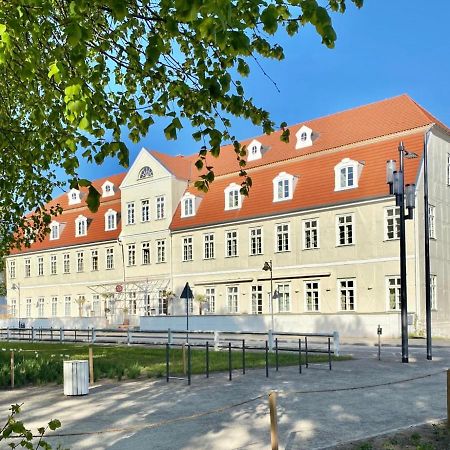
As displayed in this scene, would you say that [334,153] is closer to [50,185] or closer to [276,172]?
[276,172]

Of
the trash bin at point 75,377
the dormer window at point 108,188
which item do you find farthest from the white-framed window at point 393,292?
the dormer window at point 108,188

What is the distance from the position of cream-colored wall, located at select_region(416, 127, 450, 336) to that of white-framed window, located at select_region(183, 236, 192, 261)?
17722 millimetres

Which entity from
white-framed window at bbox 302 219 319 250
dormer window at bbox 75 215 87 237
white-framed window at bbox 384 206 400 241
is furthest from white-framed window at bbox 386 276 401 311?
dormer window at bbox 75 215 87 237

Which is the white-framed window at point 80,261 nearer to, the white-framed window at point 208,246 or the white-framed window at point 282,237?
the white-framed window at point 208,246

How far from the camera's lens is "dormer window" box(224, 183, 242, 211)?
44.3 m

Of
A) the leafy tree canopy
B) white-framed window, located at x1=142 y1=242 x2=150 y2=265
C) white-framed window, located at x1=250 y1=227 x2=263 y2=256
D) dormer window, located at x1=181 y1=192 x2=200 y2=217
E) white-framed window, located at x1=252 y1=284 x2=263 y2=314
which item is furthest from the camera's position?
white-framed window, located at x1=142 y1=242 x2=150 y2=265

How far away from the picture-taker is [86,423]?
1053 centimetres

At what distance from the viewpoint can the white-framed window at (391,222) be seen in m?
34.9

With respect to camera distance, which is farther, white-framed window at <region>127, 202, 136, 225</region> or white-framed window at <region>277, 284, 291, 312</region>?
white-framed window at <region>127, 202, 136, 225</region>

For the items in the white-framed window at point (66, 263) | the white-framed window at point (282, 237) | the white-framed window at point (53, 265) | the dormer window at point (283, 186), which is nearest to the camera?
the white-framed window at point (282, 237)

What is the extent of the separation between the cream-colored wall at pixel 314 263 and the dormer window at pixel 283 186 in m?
1.60

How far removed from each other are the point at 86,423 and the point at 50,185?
7.42m

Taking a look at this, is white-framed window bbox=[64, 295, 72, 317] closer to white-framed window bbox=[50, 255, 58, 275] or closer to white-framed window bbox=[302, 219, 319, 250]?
white-framed window bbox=[50, 255, 58, 275]

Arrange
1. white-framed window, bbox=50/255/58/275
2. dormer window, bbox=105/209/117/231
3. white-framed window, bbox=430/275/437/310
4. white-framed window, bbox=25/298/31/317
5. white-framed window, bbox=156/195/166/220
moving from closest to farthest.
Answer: white-framed window, bbox=430/275/437/310 → white-framed window, bbox=156/195/166/220 → dormer window, bbox=105/209/117/231 → white-framed window, bbox=50/255/58/275 → white-framed window, bbox=25/298/31/317
